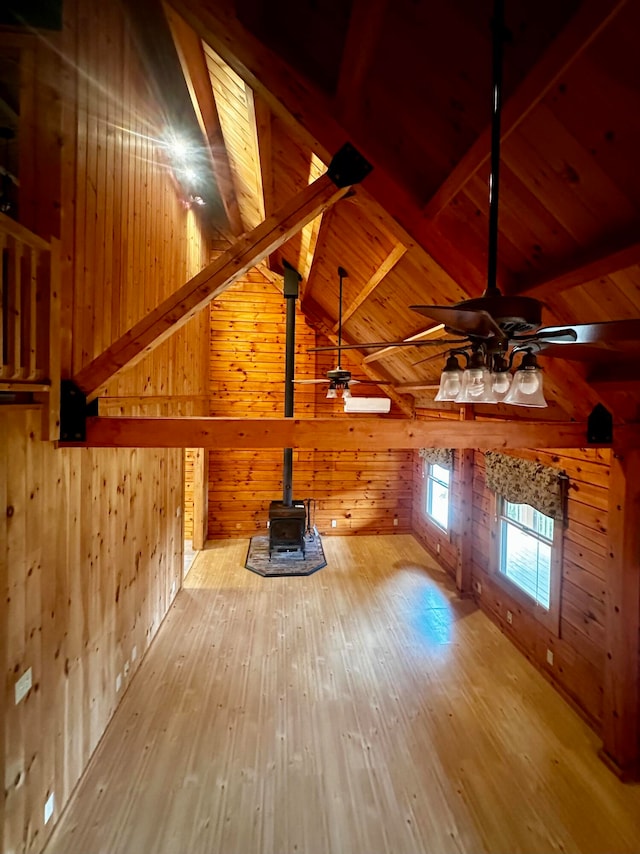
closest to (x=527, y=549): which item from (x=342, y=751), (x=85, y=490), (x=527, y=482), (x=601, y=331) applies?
(x=527, y=482)

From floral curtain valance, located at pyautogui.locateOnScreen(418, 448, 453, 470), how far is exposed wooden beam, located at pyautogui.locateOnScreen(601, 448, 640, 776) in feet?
9.37

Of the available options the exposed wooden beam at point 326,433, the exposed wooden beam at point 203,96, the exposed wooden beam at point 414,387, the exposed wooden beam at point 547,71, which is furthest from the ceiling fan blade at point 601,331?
the exposed wooden beam at point 414,387

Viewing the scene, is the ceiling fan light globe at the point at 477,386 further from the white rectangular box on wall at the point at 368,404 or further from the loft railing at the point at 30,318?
the white rectangular box on wall at the point at 368,404

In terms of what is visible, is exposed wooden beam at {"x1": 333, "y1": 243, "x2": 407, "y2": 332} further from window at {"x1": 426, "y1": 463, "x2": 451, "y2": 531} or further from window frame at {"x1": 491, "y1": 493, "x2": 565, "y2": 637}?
window at {"x1": 426, "y1": 463, "x2": 451, "y2": 531}

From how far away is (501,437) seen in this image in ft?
9.71

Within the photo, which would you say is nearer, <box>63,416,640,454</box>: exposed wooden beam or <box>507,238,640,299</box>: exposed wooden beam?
<box>507,238,640,299</box>: exposed wooden beam

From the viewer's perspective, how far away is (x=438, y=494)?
6996 mm

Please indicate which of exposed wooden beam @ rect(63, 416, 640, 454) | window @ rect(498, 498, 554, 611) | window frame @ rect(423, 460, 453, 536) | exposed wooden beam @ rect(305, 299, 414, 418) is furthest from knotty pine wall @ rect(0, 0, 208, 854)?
window frame @ rect(423, 460, 453, 536)

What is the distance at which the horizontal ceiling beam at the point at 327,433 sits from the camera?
2562 mm

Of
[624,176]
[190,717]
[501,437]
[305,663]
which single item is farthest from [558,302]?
[190,717]

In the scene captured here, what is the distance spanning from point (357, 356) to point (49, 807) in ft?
21.8

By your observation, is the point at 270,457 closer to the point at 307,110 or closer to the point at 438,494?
the point at 438,494

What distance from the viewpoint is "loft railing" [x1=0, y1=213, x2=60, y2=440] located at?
78.6 inches

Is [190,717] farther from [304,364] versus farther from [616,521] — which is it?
[304,364]
